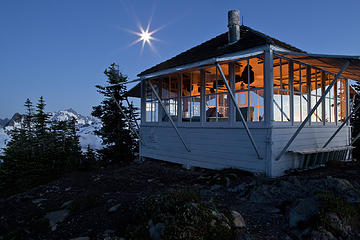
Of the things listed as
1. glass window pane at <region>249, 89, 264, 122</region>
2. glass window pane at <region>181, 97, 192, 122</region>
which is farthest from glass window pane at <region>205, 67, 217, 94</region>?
glass window pane at <region>249, 89, 264, 122</region>

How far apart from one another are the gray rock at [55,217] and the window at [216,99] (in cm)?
511

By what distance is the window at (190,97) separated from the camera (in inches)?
330

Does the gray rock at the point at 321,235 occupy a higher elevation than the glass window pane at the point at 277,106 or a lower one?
lower

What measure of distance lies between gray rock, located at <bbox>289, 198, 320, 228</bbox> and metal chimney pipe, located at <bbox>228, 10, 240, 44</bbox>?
18.4 feet

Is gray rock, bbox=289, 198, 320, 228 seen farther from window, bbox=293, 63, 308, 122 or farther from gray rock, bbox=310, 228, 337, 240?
window, bbox=293, 63, 308, 122

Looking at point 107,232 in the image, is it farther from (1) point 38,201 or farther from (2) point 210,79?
(2) point 210,79

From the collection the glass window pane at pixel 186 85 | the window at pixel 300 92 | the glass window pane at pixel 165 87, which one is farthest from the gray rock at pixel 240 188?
the glass window pane at pixel 165 87

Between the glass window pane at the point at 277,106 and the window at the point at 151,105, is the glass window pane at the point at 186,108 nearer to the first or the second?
the window at the point at 151,105

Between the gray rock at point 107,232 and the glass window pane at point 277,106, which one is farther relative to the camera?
the glass window pane at point 277,106

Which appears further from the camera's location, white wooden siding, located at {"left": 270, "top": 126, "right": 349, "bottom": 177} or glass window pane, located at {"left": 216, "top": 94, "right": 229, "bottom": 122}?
glass window pane, located at {"left": 216, "top": 94, "right": 229, "bottom": 122}

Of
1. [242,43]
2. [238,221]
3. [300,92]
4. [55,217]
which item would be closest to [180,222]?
[238,221]

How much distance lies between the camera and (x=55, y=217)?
461 cm

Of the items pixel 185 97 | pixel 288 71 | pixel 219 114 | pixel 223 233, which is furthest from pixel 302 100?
pixel 223 233

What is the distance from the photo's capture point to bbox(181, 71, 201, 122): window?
8.38 m
